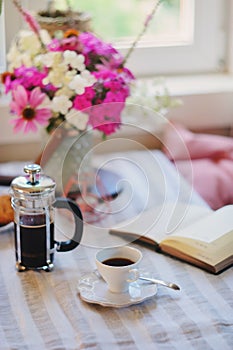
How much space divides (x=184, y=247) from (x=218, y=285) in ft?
0.40

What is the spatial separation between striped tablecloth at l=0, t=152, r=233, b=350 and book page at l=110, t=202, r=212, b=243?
0.07m

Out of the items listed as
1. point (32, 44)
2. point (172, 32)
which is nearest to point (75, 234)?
point (32, 44)

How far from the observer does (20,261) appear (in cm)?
141

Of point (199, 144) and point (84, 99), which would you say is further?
point (199, 144)

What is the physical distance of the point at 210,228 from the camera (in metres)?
1.48

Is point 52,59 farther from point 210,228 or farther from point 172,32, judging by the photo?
point 172,32

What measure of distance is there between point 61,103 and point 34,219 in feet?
0.97

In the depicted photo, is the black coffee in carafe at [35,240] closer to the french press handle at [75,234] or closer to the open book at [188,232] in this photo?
the french press handle at [75,234]

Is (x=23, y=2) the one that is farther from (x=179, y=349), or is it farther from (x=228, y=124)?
(x=179, y=349)

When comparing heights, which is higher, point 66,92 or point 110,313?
point 66,92

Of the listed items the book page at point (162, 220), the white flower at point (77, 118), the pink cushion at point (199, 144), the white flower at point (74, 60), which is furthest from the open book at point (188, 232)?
the pink cushion at point (199, 144)

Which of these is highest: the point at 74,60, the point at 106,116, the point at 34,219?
the point at 74,60

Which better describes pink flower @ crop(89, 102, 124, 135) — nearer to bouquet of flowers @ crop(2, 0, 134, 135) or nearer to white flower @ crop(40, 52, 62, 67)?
bouquet of flowers @ crop(2, 0, 134, 135)

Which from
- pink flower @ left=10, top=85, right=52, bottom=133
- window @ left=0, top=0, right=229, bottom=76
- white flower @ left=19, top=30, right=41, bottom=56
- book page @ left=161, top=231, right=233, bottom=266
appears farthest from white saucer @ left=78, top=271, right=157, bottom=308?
window @ left=0, top=0, right=229, bottom=76
